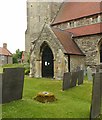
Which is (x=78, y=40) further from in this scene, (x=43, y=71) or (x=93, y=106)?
(x=93, y=106)

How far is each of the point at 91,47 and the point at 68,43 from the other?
2.62 meters

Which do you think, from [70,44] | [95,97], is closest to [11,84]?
[95,97]

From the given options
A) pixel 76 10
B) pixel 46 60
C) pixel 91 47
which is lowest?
pixel 46 60

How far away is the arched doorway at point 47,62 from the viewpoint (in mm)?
24359

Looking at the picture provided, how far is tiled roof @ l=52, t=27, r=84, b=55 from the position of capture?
23.1 metres

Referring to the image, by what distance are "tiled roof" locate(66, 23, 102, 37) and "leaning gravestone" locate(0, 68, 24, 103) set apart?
1617 cm

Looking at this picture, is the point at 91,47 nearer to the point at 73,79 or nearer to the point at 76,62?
the point at 76,62

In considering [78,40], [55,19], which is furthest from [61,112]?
[55,19]

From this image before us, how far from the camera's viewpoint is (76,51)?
24547mm

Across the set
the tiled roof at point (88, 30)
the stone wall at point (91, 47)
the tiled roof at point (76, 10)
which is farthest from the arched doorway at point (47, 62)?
the tiled roof at point (76, 10)

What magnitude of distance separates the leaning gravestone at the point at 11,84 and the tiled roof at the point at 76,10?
766 inches

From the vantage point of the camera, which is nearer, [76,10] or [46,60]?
[46,60]

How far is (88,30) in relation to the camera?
2644 cm

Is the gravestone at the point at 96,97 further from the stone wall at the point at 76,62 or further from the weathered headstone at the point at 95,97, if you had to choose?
the stone wall at the point at 76,62
